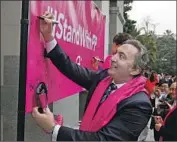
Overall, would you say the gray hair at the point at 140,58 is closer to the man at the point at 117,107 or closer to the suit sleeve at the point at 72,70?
the man at the point at 117,107

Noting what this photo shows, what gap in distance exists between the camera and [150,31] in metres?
66.5

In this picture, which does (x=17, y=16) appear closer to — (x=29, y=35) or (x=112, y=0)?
(x=29, y=35)

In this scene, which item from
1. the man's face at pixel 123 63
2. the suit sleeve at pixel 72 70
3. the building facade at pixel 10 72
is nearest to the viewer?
the man's face at pixel 123 63

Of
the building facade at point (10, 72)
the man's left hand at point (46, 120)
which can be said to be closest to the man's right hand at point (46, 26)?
the man's left hand at point (46, 120)

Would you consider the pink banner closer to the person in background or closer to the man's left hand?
the man's left hand

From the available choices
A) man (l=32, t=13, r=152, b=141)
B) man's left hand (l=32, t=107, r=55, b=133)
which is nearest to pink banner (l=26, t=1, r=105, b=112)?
man (l=32, t=13, r=152, b=141)

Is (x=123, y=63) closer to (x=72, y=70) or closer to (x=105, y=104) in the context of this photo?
(x=105, y=104)

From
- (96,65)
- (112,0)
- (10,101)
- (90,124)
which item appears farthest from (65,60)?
(112,0)

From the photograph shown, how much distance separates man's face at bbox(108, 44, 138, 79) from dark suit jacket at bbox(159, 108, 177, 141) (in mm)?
1299

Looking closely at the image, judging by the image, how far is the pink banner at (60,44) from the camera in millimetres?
2529

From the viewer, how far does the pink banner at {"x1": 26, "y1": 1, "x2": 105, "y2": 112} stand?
8.30ft

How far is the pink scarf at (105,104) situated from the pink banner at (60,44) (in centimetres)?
40

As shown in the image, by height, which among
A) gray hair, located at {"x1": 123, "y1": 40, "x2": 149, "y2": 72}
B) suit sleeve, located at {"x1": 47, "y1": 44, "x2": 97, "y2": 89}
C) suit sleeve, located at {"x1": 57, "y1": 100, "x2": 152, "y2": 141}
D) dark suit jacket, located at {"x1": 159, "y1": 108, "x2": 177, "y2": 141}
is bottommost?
dark suit jacket, located at {"x1": 159, "y1": 108, "x2": 177, "y2": 141}

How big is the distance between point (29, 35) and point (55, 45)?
0.30 metres
